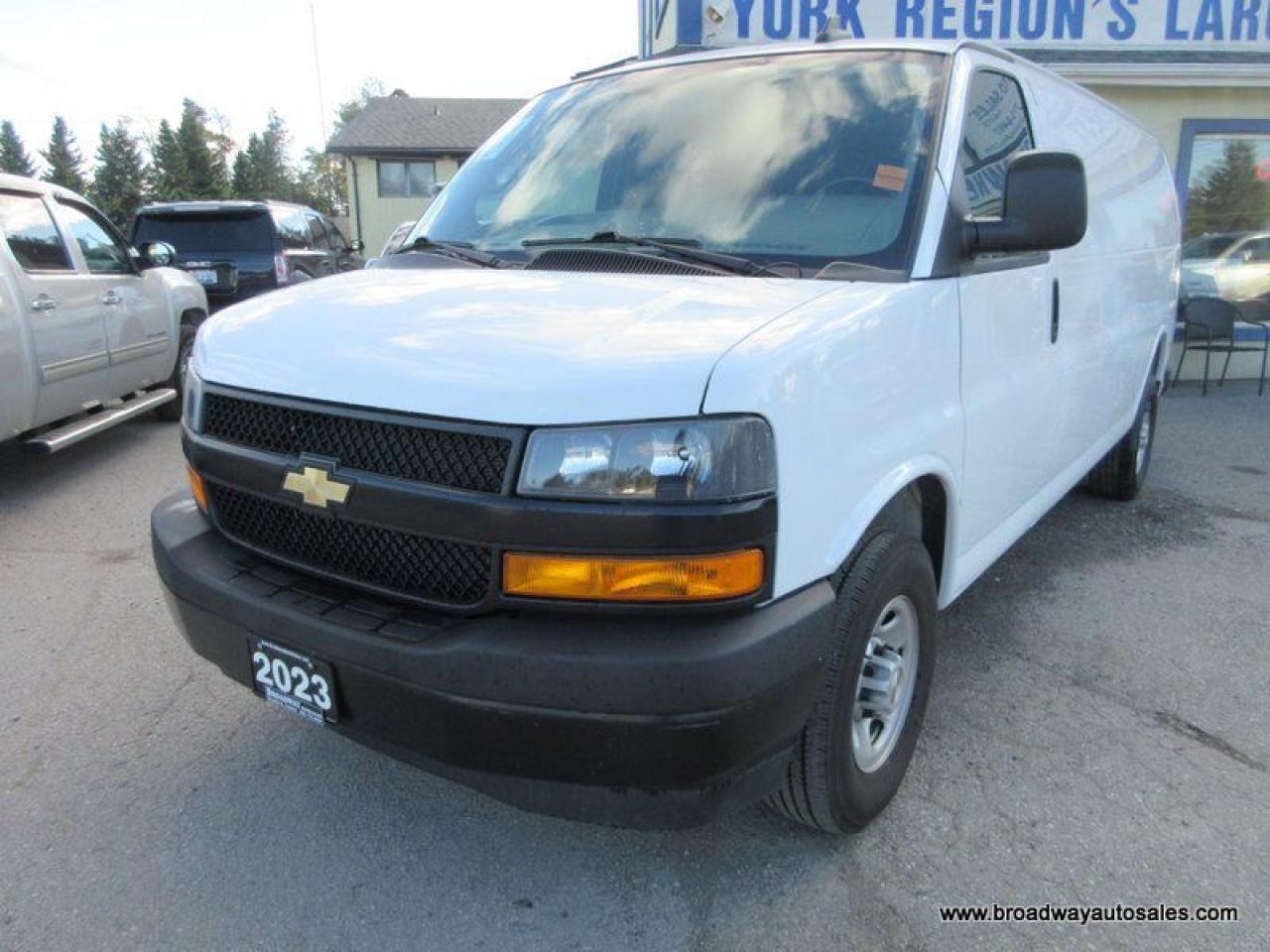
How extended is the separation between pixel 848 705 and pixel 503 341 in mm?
1145

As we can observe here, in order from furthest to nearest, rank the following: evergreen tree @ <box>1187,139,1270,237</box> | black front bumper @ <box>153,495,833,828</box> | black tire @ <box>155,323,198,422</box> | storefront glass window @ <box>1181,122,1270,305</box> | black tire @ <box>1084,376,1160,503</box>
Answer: evergreen tree @ <box>1187,139,1270,237</box>, storefront glass window @ <box>1181,122,1270,305</box>, black tire @ <box>155,323,198,422</box>, black tire @ <box>1084,376,1160,503</box>, black front bumper @ <box>153,495,833,828</box>

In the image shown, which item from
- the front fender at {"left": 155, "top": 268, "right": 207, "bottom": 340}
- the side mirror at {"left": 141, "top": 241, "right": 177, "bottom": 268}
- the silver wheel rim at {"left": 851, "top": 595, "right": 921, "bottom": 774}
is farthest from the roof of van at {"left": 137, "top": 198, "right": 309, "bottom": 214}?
the silver wheel rim at {"left": 851, "top": 595, "right": 921, "bottom": 774}

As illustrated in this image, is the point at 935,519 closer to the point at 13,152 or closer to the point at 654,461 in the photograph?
the point at 654,461

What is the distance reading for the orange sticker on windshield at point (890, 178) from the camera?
8.23ft

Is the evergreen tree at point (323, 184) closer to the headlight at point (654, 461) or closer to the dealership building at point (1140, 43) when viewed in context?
the dealership building at point (1140, 43)

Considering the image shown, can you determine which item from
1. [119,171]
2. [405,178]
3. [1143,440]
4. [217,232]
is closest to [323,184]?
[119,171]

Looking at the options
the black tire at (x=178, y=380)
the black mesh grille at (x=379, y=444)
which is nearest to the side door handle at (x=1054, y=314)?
the black mesh grille at (x=379, y=444)

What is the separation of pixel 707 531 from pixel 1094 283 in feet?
9.10

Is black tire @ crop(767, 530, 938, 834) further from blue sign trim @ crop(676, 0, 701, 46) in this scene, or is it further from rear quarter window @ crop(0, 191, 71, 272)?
blue sign trim @ crop(676, 0, 701, 46)

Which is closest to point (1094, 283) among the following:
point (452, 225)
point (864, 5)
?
point (452, 225)

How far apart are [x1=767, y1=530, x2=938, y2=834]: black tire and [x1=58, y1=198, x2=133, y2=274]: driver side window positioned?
5922 millimetres

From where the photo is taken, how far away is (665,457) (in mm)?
1730

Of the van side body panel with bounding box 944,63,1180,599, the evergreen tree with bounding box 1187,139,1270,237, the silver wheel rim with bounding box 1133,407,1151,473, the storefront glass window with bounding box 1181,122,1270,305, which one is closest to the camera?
the van side body panel with bounding box 944,63,1180,599

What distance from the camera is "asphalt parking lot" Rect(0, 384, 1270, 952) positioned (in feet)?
7.13
